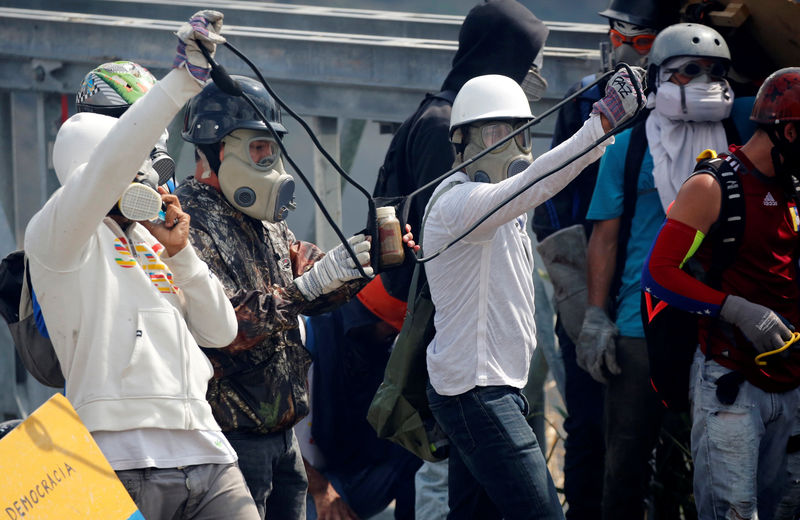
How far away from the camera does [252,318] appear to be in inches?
140

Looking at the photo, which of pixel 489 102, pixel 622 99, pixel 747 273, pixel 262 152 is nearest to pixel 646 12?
pixel 489 102

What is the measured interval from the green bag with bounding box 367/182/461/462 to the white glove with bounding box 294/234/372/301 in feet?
1.20

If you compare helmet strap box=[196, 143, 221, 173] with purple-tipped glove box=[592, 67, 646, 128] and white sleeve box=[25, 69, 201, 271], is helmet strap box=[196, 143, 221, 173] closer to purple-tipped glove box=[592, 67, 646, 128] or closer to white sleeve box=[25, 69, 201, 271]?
white sleeve box=[25, 69, 201, 271]

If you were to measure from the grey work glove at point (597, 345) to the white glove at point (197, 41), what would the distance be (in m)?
2.17

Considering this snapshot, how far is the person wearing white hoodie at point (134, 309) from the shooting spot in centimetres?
275

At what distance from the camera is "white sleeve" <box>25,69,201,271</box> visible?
8.92 ft

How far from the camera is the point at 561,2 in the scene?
40.3ft

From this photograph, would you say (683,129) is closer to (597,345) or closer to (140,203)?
(597,345)

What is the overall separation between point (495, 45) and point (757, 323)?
65.7 inches

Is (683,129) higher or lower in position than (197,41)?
lower

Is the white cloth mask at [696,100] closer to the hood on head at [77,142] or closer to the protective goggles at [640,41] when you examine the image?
the protective goggles at [640,41]

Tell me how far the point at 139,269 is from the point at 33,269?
0.26m

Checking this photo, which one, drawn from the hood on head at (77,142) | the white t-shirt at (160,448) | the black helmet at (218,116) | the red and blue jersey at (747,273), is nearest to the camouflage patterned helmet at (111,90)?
the black helmet at (218,116)

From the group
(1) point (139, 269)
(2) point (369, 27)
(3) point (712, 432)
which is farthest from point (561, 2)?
(1) point (139, 269)
